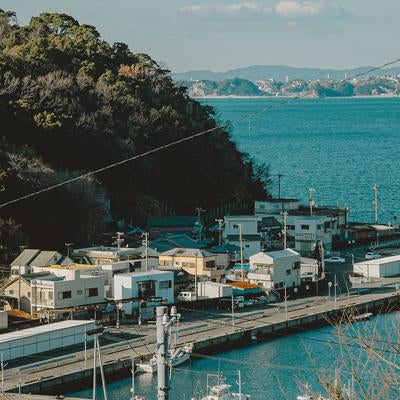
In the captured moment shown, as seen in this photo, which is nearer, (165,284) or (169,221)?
(165,284)

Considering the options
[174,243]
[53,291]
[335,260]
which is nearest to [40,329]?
[53,291]

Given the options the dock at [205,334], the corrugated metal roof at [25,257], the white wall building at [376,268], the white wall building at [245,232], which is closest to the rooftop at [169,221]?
the white wall building at [245,232]

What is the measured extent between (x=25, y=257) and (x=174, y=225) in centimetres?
581

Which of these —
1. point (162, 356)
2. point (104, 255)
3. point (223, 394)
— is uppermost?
point (162, 356)

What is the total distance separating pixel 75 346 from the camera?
12141 mm

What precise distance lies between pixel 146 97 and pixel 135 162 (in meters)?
3.88

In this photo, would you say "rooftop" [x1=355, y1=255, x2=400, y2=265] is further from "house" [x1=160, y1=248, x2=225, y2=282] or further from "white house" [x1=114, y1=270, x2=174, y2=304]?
"white house" [x1=114, y1=270, x2=174, y2=304]

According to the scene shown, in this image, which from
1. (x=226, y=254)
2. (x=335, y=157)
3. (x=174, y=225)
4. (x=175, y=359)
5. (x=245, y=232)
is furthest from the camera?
(x=335, y=157)

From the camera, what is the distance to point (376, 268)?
56.0ft

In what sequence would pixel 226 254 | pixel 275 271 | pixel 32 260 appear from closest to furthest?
pixel 32 260 < pixel 275 271 < pixel 226 254

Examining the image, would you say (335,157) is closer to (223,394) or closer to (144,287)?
(144,287)

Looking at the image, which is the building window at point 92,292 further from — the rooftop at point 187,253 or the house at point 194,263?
the rooftop at point 187,253

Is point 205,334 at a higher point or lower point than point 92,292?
lower

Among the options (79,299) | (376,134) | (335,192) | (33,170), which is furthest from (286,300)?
(376,134)
